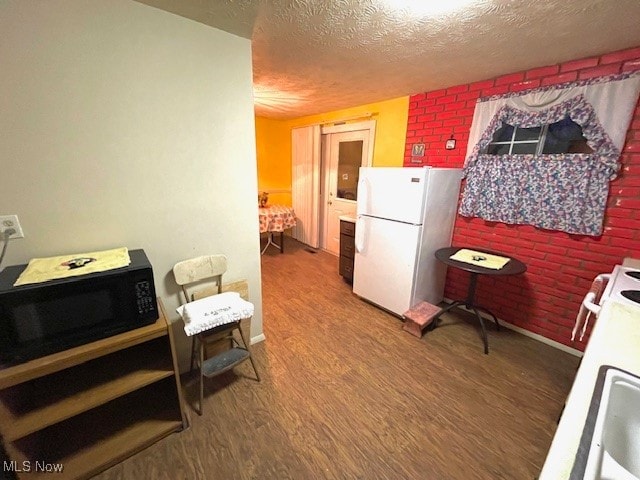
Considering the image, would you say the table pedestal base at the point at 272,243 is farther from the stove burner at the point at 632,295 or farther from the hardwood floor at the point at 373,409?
the stove burner at the point at 632,295

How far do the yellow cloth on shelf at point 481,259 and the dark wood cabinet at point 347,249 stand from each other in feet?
4.05

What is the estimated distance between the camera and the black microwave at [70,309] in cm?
104

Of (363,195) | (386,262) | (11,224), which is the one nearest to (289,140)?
(363,195)

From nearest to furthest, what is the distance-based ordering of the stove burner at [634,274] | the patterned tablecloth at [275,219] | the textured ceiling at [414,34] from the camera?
the textured ceiling at [414,34] < the stove burner at [634,274] < the patterned tablecloth at [275,219]

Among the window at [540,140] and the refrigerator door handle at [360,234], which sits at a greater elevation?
the window at [540,140]

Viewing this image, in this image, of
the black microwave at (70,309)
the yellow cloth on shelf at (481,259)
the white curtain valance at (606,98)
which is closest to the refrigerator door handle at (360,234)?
the yellow cloth on shelf at (481,259)

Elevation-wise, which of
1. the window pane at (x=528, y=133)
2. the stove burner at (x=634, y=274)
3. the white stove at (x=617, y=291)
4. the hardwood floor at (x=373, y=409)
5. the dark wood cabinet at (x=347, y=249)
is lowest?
the hardwood floor at (x=373, y=409)

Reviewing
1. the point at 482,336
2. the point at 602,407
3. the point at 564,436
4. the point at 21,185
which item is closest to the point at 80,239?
the point at 21,185

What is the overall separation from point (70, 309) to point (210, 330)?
72 centimetres

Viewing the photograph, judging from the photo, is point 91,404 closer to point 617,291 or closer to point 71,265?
point 71,265

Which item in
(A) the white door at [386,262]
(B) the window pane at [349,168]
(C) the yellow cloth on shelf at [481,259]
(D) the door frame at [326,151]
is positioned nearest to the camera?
(C) the yellow cloth on shelf at [481,259]

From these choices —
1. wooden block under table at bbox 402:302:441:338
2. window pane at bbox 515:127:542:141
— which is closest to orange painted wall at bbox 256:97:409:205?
window pane at bbox 515:127:542:141

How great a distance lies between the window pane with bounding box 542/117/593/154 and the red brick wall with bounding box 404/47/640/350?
25 cm

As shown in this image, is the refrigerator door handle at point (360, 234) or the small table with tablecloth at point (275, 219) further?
the small table with tablecloth at point (275, 219)
